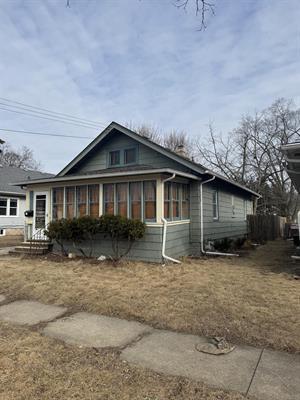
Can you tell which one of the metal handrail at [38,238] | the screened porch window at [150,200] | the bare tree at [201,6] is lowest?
the metal handrail at [38,238]

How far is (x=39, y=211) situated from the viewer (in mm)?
12500

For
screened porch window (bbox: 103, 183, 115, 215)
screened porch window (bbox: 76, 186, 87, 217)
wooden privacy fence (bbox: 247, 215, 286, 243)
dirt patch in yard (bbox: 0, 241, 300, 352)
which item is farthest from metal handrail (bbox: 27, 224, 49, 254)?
wooden privacy fence (bbox: 247, 215, 286, 243)

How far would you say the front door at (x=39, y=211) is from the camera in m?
12.3

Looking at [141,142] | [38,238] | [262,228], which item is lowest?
[38,238]

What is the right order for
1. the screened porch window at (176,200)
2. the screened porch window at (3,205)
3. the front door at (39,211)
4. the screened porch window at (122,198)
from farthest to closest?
the screened porch window at (3,205) < the front door at (39,211) < the screened porch window at (176,200) < the screened porch window at (122,198)

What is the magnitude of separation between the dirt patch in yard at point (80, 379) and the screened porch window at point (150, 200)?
6117 mm

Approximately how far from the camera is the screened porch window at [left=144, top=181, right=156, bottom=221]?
9.62 meters

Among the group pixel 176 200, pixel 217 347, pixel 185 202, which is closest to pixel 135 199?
pixel 176 200

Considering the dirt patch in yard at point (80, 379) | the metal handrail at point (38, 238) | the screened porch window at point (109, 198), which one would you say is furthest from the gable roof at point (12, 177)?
the dirt patch in yard at point (80, 379)

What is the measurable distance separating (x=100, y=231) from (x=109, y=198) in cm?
131

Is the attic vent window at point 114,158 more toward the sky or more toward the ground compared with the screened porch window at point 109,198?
more toward the sky

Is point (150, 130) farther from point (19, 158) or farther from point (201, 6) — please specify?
point (201, 6)

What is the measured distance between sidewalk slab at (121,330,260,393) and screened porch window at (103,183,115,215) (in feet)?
21.8

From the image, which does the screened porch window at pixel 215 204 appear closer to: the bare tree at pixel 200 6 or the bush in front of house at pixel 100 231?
the bush in front of house at pixel 100 231
